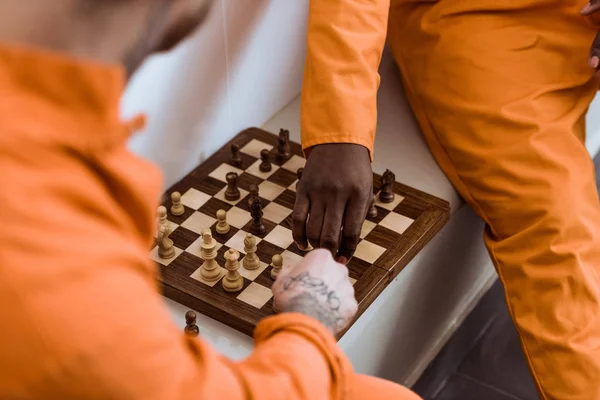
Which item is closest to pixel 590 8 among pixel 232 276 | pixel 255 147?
pixel 255 147

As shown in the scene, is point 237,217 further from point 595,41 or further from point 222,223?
point 595,41

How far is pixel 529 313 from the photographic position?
1304 millimetres

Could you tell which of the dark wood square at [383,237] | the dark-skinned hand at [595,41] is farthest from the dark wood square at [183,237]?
the dark-skinned hand at [595,41]

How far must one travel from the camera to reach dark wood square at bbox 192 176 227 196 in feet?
4.71

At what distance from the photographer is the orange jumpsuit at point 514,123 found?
1256 mm

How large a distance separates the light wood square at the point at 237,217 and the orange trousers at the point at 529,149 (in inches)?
17.0

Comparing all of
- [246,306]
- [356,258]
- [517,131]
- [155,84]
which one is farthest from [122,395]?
[517,131]

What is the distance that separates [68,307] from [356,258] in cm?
78

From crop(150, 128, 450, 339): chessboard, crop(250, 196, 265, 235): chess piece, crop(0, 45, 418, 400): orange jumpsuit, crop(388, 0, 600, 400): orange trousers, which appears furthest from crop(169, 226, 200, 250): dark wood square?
crop(0, 45, 418, 400): orange jumpsuit

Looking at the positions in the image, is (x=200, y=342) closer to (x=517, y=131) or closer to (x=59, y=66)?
(x=59, y=66)

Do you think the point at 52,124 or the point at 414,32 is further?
the point at 414,32

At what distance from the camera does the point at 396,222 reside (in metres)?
1.37

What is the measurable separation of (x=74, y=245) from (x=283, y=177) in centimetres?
93

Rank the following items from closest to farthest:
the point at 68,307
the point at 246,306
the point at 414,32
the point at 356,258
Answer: the point at 68,307
the point at 246,306
the point at 356,258
the point at 414,32
